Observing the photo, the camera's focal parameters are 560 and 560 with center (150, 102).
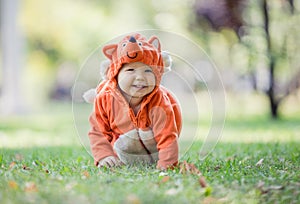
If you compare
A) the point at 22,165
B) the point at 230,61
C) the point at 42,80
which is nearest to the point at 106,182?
the point at 22,165

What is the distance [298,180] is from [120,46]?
51.8 inches

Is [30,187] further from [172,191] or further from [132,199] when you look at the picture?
[172,191]

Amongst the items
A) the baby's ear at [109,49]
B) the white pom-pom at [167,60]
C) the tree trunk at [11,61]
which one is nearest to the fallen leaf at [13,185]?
the baby's ear at [109,49]

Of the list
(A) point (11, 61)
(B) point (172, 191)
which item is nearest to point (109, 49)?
(B) point (172, 191)

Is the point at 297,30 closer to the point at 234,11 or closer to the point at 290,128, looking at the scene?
the point at 234,11

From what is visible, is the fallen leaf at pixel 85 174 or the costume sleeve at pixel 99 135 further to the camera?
the costume sleeve at pixel 99 135

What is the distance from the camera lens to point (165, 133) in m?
3.43

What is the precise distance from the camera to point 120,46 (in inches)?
135

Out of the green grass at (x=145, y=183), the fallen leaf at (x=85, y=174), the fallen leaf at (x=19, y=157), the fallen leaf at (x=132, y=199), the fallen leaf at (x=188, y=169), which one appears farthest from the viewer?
the fallen leaf at (x=19, y=157)

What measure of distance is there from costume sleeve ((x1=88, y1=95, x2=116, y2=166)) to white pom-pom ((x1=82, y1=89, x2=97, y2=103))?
0.09m

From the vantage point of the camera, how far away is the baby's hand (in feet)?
11.8

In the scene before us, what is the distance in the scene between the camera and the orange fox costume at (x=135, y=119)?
11.3ft

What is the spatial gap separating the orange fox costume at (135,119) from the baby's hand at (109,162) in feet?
Result: 0.09

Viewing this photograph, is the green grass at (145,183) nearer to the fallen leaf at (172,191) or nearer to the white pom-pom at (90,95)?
the fallen leaf at (172,191)
